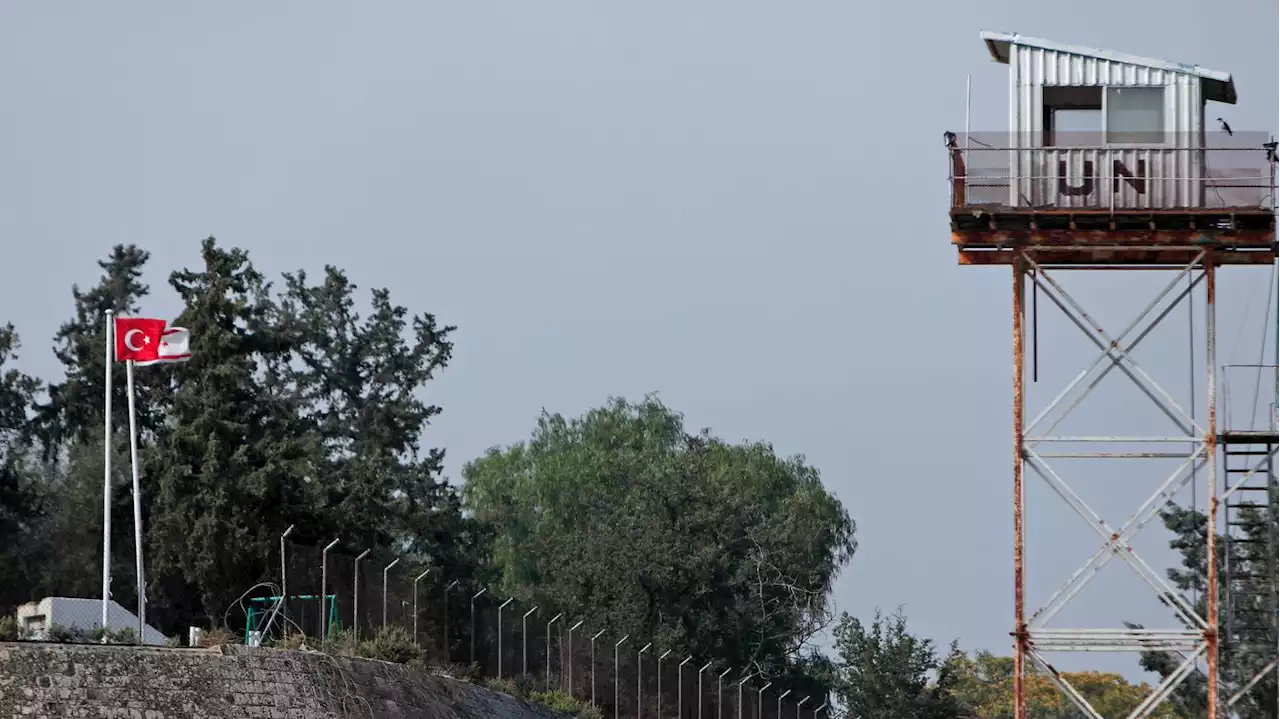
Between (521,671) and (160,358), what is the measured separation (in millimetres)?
13368

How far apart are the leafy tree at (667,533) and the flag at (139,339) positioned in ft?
111

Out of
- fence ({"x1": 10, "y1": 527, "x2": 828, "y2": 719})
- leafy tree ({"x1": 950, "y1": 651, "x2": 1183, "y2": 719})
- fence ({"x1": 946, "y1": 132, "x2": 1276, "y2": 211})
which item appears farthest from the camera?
leafy tree ({"x1": 950, "y1": 651, "x2": 1183, "y2": 719})

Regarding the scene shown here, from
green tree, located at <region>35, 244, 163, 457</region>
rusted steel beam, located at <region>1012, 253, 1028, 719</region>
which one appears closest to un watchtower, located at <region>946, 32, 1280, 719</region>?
rusted steel beam, located at <region>1012, 253, 1028, 719</region>

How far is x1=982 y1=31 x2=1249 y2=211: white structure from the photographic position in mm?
37656

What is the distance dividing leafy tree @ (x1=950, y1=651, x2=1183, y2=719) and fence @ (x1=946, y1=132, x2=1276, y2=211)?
82437 mm

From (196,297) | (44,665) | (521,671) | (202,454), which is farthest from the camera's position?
(196,297)

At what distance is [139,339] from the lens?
4012cm

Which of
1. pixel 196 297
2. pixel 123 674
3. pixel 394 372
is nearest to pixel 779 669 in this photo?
pixel 394 372

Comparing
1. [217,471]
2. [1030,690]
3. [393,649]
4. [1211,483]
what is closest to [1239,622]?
[1211,483]

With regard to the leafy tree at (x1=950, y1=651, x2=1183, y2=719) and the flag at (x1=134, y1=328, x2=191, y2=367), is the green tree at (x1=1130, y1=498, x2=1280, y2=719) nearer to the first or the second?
the flag at (x1=134, y1=328, x2=191, y2=367)

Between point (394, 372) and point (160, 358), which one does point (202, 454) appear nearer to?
point (160, 358)

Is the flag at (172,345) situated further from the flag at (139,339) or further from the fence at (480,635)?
the fence at (480,635)

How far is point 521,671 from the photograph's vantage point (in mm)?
50031

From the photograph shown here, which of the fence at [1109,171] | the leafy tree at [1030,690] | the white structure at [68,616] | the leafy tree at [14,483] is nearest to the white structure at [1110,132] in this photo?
the fence at [1109,171]
